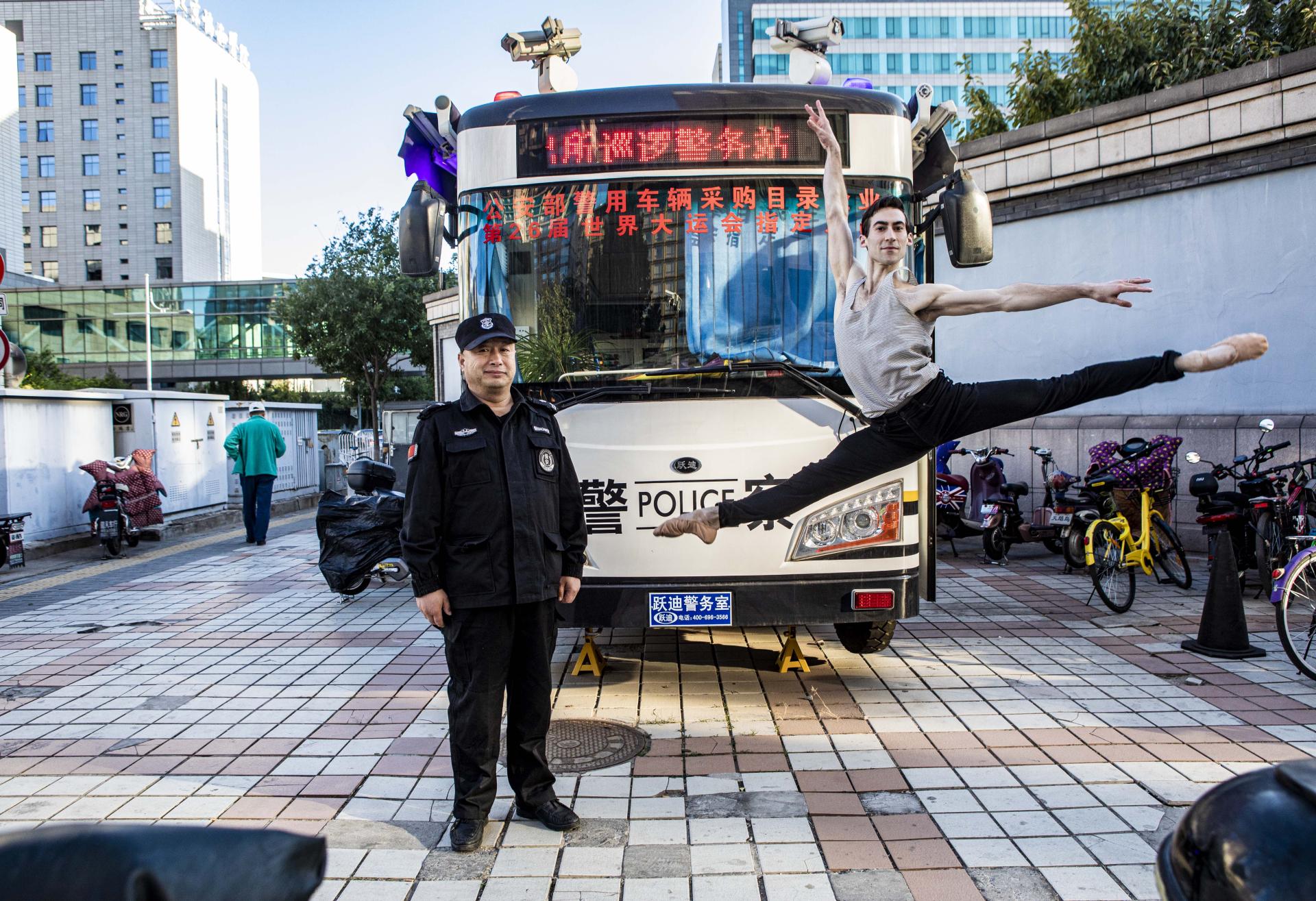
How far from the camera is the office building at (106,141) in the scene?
284 feet

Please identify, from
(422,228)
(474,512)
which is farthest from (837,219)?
Answer: (474,512)

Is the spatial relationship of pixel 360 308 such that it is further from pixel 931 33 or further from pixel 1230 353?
pixel 931 33

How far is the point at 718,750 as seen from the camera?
15.9ft

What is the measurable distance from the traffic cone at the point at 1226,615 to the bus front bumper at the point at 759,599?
8.15ft

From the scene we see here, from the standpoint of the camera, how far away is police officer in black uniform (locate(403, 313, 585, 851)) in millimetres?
3805

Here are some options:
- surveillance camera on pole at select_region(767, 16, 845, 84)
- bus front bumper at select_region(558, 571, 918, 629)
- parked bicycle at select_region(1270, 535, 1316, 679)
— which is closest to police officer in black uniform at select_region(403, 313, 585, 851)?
bus front bumper at select_region(558, 571, 918, 629)

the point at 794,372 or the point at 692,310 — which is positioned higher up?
the point at 692,310

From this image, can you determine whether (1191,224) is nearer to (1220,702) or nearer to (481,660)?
(1220,702)

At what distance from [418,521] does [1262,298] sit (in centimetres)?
918

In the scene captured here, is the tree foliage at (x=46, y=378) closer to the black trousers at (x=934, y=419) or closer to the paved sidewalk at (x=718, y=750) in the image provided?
the paved sidewalk at (x=718, y=750)

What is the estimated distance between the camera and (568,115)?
557cm

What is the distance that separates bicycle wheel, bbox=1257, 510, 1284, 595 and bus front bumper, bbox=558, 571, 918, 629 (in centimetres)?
426

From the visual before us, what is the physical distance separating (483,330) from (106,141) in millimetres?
98599

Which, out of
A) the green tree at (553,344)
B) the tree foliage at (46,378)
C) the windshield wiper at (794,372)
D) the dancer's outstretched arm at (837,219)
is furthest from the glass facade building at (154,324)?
the dancer's outstretched arm at (837,219)
